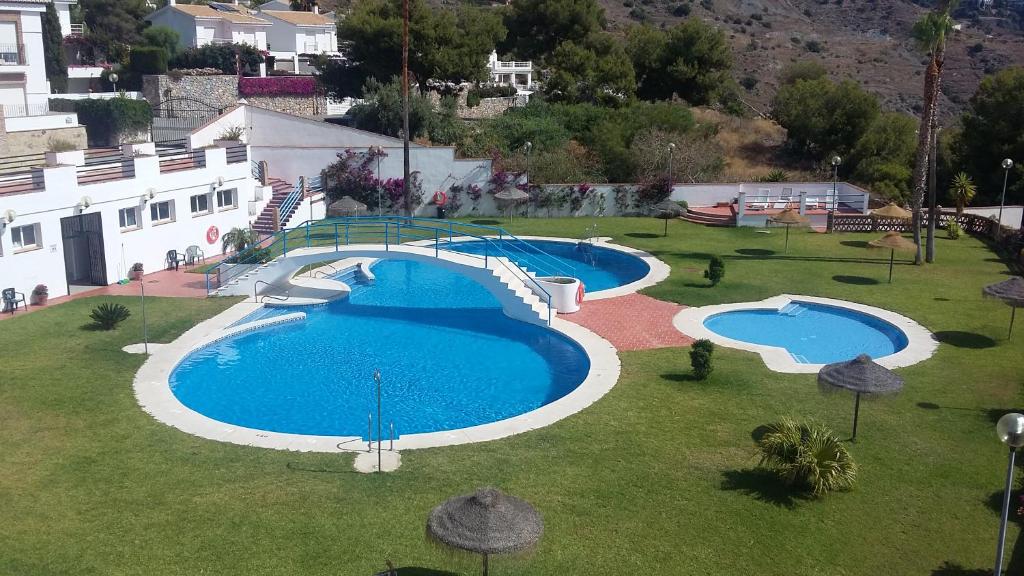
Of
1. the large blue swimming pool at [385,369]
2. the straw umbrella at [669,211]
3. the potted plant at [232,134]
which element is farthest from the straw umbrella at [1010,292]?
the potted plant at [232,134]

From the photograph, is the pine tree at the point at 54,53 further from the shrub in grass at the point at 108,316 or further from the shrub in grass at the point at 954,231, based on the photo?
the shrub in grass at the point at 954,231

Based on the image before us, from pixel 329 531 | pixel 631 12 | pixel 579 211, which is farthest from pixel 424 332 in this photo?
pixel 631 12

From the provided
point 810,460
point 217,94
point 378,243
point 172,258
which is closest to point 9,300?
point 172,258

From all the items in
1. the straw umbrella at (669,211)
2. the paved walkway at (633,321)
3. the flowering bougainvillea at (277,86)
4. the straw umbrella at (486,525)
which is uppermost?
the flowering bougainvillea at (277,86)

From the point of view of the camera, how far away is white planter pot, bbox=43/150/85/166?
26.7m

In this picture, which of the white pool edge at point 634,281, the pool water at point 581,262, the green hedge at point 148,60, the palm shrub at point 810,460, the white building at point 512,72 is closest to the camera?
the palm shrub at point 810,460

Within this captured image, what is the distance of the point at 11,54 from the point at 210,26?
2212 cm

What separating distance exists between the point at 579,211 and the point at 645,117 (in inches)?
377

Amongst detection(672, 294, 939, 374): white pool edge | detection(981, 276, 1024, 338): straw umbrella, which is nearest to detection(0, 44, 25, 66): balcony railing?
detection(672, 294, 939, 374): white pool edge

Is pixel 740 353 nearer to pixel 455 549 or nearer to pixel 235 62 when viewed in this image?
pixel 455 549

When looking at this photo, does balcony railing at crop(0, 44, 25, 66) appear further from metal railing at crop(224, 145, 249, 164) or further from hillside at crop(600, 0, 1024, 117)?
hillside at crop(600, 0, 1024, 117)

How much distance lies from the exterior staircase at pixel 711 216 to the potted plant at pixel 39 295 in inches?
1070

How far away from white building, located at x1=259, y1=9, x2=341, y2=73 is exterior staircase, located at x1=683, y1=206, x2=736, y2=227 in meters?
39.6

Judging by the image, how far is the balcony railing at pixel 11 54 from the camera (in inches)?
1875
